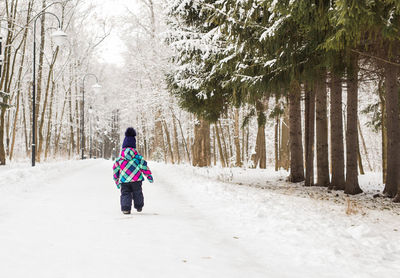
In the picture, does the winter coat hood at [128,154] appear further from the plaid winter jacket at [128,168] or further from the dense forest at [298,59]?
the dense forest at [298,59]

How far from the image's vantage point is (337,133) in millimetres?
11758

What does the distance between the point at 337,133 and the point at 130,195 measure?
779 cm

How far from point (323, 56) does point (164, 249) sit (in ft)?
19.5

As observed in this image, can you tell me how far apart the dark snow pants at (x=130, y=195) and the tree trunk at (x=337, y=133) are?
7.49 metres

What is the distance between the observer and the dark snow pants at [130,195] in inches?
266

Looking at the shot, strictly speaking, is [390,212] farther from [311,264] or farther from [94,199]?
[94,199]

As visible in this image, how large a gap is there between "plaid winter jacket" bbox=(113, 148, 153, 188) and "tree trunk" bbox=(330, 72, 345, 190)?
23.8 feet

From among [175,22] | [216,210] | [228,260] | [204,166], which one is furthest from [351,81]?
[204,166]

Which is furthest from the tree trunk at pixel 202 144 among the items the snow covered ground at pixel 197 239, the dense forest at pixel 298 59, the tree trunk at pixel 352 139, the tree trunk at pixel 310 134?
the snow covered ground at pixel 197 239

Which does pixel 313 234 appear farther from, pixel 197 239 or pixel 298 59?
pixel 298 59

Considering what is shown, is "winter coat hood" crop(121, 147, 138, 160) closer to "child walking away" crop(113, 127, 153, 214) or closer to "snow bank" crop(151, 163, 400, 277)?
"child walking away" crop(113, 127, 153, 214)

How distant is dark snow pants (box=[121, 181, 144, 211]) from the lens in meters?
6.77

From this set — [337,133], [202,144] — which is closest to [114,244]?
[337,133]

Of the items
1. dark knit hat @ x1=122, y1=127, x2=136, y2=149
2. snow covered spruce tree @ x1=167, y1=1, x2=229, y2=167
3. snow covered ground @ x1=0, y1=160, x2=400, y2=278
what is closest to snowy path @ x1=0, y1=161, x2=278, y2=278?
snow covered ground @ x1=0, y1=160, x2=400, y2=278
